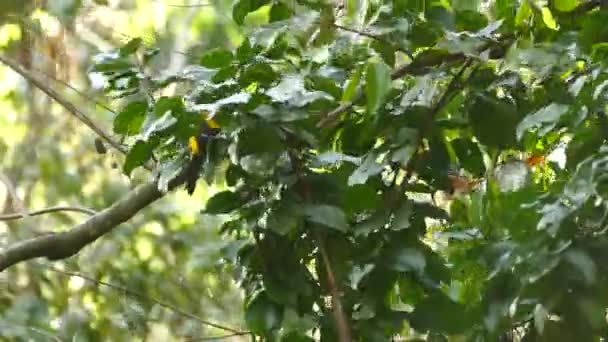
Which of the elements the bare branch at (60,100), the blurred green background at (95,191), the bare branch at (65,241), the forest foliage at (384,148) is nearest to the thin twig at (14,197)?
the blurred green background at (95,191)

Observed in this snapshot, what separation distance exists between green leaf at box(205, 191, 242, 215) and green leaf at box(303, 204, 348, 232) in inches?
3.1

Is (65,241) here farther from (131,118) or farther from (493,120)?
(493,120)

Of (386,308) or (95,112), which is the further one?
(95,112)

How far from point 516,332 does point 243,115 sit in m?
0.41

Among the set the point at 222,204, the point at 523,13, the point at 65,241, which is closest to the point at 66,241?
the point at 65,241

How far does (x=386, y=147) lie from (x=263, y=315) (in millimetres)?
191

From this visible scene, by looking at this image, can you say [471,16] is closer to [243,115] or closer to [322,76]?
[322,76]

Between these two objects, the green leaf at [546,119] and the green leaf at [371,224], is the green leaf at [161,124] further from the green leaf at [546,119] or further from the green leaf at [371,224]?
the green leaf at [546,119]

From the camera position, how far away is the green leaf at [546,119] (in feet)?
2.42

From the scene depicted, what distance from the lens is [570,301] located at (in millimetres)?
711

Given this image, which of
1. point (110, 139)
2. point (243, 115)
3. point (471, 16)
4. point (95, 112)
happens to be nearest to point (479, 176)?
point (471, 16)

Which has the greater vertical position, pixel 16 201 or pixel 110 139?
pixel 110 139

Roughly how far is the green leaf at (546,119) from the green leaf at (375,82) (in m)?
0.12

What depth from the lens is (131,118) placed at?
87cm
